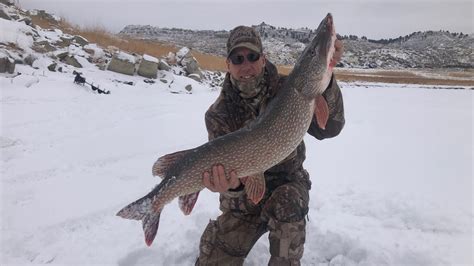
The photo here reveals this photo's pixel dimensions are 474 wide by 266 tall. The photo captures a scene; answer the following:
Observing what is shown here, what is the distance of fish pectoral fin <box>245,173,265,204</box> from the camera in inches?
88.5

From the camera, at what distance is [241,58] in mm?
2529

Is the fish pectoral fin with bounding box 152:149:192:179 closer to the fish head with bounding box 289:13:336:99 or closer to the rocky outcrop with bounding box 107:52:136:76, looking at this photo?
the fish head with bounding box 289:13:336:99

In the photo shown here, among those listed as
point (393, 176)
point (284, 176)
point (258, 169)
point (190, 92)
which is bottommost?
point (190, 92)

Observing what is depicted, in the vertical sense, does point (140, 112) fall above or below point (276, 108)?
below

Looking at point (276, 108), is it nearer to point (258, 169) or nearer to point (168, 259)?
point (258, 169)

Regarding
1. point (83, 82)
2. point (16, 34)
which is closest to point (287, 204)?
point (83, 82)

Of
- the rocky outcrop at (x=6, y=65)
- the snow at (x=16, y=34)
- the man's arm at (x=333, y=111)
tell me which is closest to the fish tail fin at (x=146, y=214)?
the man's arm at (x=333, y=111)

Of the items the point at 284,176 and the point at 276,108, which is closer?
the point at 276,108

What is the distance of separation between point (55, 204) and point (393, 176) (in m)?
3.56

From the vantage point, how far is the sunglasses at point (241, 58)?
2.51 m

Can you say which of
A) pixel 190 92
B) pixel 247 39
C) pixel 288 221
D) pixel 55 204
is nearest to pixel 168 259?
pixel 288 221

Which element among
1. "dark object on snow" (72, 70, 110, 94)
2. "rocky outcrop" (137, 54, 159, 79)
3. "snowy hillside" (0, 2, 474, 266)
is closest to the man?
"snowy hillside" (0, 2, 474, 266)

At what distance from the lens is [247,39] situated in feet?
8.21

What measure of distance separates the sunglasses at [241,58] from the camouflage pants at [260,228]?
0.93 meters
